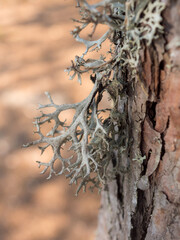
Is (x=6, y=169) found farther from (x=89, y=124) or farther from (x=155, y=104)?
(x=155, y=104)

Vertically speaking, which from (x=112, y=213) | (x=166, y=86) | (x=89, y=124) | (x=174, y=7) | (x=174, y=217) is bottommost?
(x=112, y=213)

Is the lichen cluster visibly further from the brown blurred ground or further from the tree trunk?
the brown blurred ground

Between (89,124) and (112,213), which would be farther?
(112,213)

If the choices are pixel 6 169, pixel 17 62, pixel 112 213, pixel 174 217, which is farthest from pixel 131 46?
pixel 17 62

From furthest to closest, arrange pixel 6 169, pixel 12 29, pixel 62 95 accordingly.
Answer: pixel 12 29, pixel 62 95, pixel 6 169

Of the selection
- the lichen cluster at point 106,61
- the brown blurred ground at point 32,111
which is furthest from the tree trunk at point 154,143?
the brown blurred ground at point 32,111

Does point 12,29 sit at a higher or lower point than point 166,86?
higher
